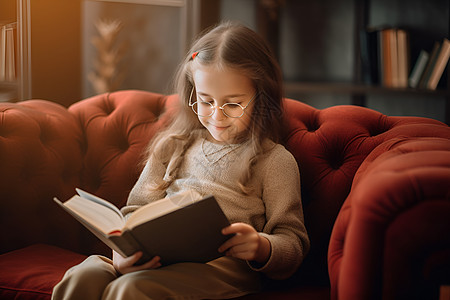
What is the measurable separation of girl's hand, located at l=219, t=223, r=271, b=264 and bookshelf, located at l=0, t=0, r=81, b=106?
5.94 feet

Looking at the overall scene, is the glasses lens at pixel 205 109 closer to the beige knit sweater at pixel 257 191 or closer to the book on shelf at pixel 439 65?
the beige knit sweater at pixel 257 191

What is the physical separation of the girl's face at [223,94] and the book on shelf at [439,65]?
1595 millimetres

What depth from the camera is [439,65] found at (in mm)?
2410

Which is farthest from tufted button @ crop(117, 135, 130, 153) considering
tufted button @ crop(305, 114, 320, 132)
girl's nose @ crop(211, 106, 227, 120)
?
tufted button @ crop(305, 114, 320, 132)

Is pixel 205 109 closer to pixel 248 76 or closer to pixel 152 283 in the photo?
pixel 248 76

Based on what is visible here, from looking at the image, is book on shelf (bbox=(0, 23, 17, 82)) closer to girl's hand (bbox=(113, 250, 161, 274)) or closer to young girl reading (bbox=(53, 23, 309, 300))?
young girl reading (bbox=(53, 23, 309, 300))

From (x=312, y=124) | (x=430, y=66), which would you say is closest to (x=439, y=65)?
(x=430, y=66)

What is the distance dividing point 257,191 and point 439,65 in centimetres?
170

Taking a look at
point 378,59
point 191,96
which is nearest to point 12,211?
point 191,96

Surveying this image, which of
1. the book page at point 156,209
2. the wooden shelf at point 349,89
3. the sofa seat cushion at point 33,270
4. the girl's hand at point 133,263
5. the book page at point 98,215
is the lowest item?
the sofa seat cushion at point 33,270

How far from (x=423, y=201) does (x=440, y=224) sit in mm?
42

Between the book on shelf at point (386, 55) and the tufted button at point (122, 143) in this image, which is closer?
the tufted button at point (122, 143)

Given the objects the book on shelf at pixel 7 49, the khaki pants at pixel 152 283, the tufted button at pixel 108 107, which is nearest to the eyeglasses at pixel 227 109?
the khaki pants at pixel 152 283

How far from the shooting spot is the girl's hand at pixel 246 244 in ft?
3.16
